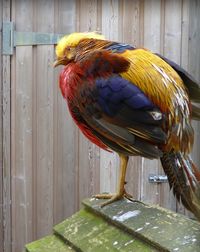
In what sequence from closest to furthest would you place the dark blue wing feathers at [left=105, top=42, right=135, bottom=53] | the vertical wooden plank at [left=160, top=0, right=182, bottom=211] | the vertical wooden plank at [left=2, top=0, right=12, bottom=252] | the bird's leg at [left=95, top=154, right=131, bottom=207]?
the dark blue wing feathers at [left=105, top=42, right=135, bottom=53] → the bird's leg at [left=95, top=154, right=131, bottom=207] → the vertical wooden plank at [left=2, top=0, right=12, bottom=252] → the vertical wooden plank at [left=160, top=0, right=182, bottom=211]

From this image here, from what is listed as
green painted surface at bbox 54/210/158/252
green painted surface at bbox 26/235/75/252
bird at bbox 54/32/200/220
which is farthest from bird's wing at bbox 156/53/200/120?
green painted surface at bbox 26/235/75/252

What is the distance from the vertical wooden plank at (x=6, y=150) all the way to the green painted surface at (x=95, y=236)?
1.39 m

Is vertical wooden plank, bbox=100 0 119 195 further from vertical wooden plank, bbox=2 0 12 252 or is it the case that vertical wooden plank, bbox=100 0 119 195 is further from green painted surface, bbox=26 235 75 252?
green painted surface, bbox=26 235 75 252

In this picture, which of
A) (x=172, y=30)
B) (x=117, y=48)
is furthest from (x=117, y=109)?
(x=172, y=30)

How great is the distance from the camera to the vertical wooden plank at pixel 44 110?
290 centimetres

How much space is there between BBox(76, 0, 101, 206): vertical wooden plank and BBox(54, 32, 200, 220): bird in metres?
1.39

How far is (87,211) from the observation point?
1624 mm

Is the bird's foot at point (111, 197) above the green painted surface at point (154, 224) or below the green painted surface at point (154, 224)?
below

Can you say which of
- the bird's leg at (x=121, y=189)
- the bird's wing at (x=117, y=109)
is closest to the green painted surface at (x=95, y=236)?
the bird's leg at (x=121, y=189)

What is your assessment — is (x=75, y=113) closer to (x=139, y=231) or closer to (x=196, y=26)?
(x=139, y=231)

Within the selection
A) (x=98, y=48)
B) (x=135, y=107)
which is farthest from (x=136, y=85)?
(x=98, y=48)

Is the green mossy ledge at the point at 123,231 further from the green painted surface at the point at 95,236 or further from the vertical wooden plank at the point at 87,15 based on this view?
the vertical wooden plank at the point at 87,15

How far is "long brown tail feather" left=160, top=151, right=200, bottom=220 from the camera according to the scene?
1.38 metres

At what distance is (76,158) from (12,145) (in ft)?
1.18
